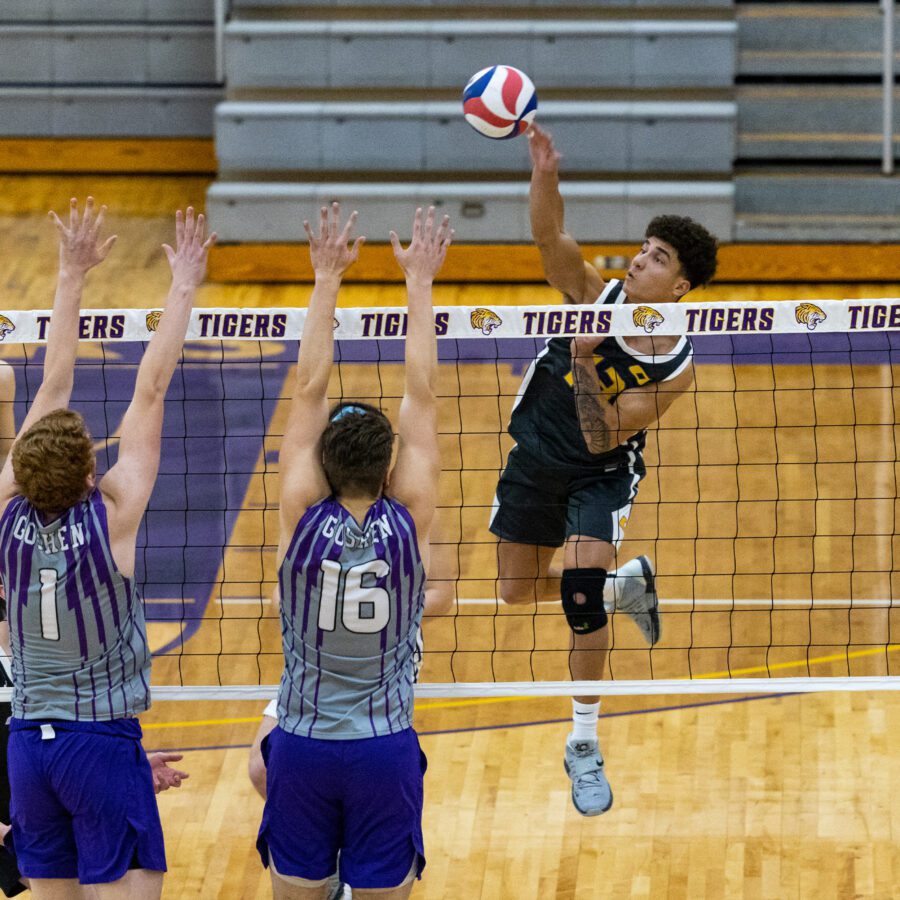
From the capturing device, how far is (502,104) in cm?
729

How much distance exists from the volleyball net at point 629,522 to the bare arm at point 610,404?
0.47 meters

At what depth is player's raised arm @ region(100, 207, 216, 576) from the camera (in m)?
4.90

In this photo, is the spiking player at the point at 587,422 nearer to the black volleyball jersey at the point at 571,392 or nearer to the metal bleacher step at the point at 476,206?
the black volleyball jersey at the point at 571,392

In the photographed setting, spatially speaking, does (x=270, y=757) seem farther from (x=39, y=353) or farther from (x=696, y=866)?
(x=39, y=353)

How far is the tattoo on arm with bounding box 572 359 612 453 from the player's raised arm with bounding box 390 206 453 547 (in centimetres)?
165

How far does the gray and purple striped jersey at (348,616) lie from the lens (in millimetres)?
4805

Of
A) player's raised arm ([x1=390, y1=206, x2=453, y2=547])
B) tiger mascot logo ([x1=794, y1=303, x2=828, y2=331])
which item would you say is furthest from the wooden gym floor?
player's raised arm ([x1=390, y1=206, x2=453, y2=547])

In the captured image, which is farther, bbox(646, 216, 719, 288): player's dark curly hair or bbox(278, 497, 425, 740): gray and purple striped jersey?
bbox(646, 216, 719, 288): player's dark curly hair

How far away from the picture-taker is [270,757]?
4.98m

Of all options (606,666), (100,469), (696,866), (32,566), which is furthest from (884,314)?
(100,469)

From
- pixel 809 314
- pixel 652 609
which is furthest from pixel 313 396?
pixel 652 609

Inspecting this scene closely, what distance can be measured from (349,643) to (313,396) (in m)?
0.77

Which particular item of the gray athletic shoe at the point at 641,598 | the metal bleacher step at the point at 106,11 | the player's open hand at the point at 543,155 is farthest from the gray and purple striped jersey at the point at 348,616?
the metal bleacher step at the point at 106,11

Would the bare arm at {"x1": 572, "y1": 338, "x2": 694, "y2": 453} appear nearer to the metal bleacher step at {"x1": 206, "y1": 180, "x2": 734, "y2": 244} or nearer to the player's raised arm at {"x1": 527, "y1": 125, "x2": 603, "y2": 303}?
the player's raised arm at {"x1": 527, "y1": 125, "x2": 603, "y2": 303}
